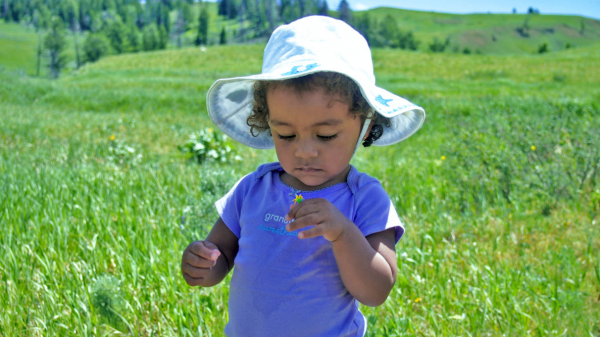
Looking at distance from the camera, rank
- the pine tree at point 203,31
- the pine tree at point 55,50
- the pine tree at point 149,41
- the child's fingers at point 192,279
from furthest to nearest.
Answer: the pine tree at point 203,31 < the pine tree at point 149,41 < the pine tree at point 55,50 < the child's fingers at point 192,279

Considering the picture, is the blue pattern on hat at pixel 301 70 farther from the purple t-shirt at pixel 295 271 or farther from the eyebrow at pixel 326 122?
the purple t-shirt at pixel 295 271

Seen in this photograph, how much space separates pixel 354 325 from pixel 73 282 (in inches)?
56.9

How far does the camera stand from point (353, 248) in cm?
121

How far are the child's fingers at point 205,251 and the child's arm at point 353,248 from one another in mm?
288

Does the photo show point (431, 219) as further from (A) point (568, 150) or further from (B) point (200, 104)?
(B) point (200, 104)

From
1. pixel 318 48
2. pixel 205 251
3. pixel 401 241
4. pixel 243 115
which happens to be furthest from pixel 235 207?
pixel 401 241

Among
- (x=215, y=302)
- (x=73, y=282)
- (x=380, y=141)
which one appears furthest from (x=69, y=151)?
(x=380, y=141)

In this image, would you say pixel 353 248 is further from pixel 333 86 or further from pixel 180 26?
pixel 180 26

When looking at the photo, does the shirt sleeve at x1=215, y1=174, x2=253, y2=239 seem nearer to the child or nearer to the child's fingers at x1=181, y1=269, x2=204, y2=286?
the child

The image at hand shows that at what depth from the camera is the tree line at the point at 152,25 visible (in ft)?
280

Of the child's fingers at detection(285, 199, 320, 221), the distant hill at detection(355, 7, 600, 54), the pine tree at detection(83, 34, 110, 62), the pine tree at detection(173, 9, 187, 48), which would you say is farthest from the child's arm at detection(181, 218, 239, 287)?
the pine tree at detection(173, 9, 187, 48)

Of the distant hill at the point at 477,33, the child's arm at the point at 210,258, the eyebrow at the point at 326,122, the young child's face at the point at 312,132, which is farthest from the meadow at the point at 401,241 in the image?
the distant hill at the point at 477,33

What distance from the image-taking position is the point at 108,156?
16.4ft

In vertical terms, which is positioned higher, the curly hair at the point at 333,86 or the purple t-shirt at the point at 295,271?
the curly hair at the point at 333,86
